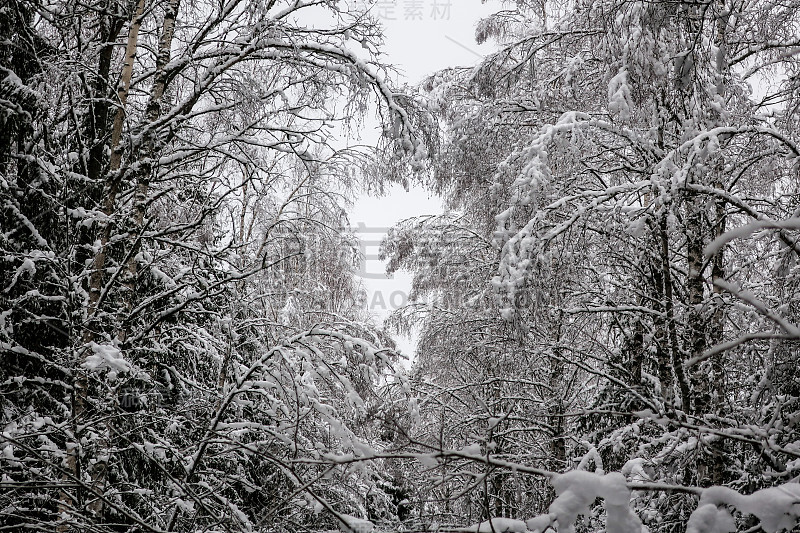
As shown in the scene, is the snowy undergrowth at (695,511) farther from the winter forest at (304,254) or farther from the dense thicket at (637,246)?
the winter forest at (304,254)

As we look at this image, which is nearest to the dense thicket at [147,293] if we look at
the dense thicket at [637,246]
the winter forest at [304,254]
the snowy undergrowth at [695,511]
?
the winter forest at [304,254]

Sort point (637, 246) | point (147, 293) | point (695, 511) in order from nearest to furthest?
1. point (695, 511)
2. point (147, 293)
3. point (637, 246)

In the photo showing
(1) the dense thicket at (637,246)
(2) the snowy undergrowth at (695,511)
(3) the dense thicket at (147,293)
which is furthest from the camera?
(1) the dense thicket at (637,246)

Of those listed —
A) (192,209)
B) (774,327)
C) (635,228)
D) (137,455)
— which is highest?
(192,209)

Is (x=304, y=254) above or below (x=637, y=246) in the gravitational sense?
below

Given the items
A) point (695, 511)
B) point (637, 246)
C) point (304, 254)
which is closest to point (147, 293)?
point (304, 254)

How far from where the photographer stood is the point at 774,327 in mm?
3711

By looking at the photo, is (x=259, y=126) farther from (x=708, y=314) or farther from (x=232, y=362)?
(x=708, y=314)

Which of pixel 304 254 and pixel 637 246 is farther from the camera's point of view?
pixel 637 246

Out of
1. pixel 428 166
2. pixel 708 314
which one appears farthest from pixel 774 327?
pixel 428 166

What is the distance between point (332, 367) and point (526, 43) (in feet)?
12.2

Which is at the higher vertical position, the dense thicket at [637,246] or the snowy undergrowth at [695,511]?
the dense thicket at [637,246]

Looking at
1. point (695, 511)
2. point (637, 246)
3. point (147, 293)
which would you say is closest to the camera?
point (695, 511)

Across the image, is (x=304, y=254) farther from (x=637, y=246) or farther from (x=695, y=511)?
(x=695, y=511)
